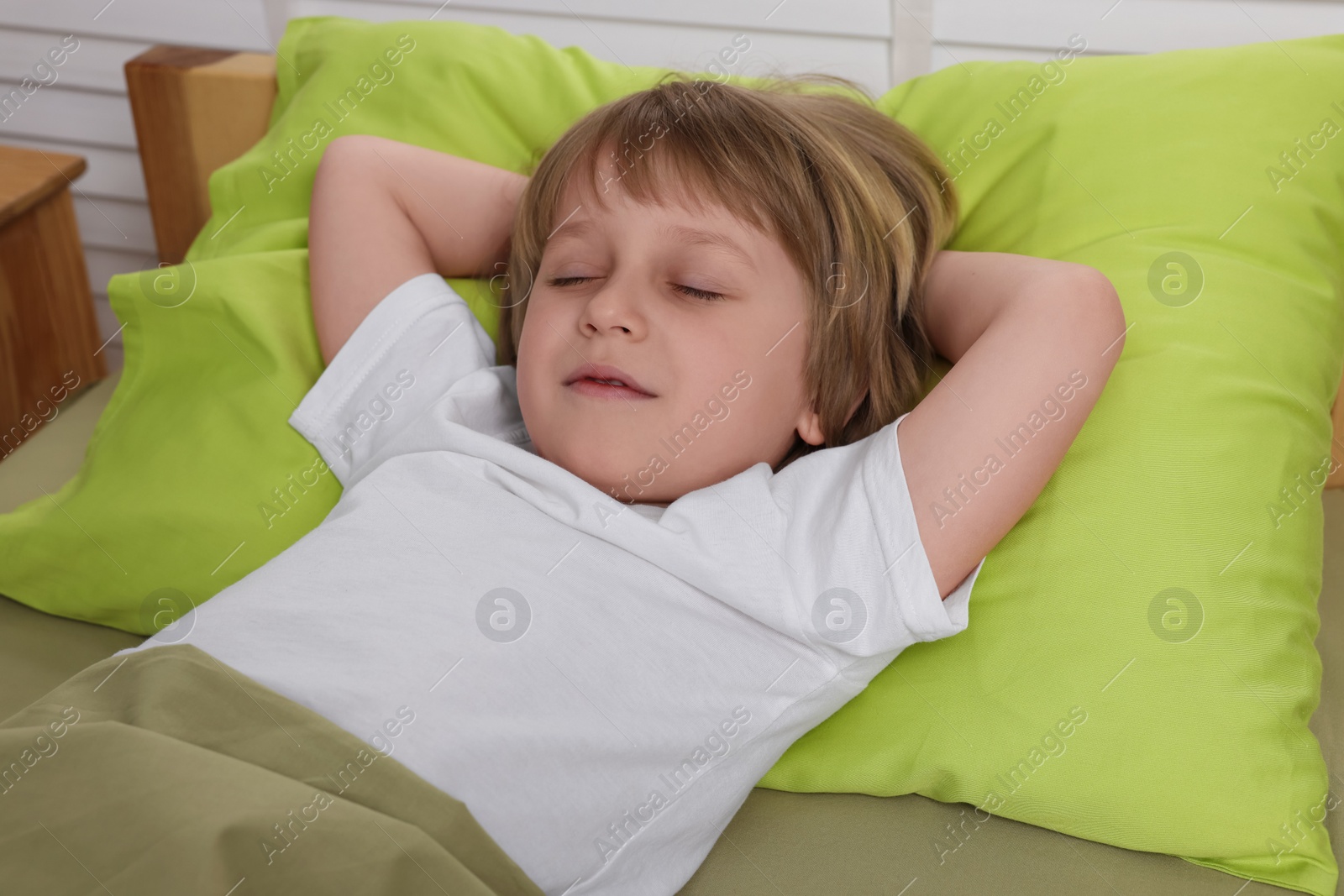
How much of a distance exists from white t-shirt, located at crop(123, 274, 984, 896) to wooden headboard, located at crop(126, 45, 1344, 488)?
2.66 ft

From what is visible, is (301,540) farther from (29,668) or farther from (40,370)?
(40,370)

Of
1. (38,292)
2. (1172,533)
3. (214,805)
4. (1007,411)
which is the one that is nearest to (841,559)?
(1007,411)

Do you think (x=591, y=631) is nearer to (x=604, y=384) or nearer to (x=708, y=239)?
(x=604, y=384)

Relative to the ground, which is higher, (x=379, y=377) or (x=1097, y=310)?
(x=1097, y=310)

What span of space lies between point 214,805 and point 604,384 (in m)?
0.43

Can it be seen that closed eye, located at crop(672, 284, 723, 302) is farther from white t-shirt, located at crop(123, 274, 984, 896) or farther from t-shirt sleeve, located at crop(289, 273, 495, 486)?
t-shirt sleeve, located at crop(289, 273, 495, 486)

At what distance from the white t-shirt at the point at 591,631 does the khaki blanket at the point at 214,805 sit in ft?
0.11

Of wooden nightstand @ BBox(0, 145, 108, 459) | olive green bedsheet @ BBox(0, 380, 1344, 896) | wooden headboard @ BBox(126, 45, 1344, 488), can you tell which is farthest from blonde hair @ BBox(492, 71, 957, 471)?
wooden nightstand @ BBox(0, 145, 108, 459)

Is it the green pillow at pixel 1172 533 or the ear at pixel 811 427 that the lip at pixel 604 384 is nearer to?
the ear at pixel 811 427

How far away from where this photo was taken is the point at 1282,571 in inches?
33.3

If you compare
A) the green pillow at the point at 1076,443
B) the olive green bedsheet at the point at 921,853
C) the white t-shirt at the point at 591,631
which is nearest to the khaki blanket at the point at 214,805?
the white t-shirt at the point at 591,631

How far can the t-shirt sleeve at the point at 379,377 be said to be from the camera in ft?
3.31

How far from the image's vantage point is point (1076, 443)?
891mm

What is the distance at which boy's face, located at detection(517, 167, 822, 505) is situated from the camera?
0.86 m
